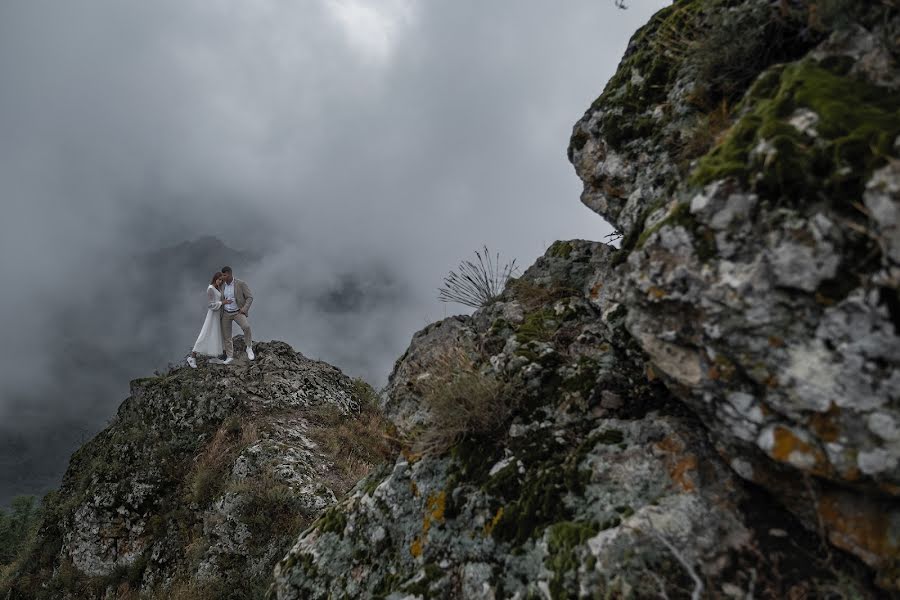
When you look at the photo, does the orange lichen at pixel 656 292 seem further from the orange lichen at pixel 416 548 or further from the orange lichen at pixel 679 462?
the orange lichen at pixel 416 548

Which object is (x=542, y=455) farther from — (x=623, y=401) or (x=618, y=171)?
(x=618, y=171)

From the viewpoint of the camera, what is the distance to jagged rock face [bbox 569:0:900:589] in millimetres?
2432

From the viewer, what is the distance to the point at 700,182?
10.7ft

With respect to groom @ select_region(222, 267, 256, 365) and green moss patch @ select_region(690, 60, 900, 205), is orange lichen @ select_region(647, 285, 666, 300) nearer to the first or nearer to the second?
green moss patch @ select_region(690, 60, 900, 205)

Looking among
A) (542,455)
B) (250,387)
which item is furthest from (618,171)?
(250,387)

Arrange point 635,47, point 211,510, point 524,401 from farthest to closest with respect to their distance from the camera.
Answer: point 211,510, point 635,47, point 524,401

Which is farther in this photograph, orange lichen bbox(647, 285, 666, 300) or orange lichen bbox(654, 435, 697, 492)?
orange lichen bbox(654, 435, 697, 492)

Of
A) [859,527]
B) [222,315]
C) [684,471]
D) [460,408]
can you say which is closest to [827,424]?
[859,527]

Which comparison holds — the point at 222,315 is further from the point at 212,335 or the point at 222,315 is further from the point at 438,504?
the point at 438,504

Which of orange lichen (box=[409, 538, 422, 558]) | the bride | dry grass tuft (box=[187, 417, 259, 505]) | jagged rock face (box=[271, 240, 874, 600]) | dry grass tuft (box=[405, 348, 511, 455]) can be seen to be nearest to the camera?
jagged rock face (box=[271, 240, 874, 600])

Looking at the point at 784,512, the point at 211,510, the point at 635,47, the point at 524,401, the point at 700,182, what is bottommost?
the point at 784,512

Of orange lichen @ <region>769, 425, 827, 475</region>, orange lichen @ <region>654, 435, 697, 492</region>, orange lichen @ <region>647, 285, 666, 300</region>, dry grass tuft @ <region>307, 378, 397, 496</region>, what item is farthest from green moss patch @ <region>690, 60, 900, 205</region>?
dry grass tuft @ <region>307, 378, 397, 496</region>

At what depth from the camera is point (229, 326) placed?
14.2 metres

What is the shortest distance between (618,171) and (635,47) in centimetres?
178
